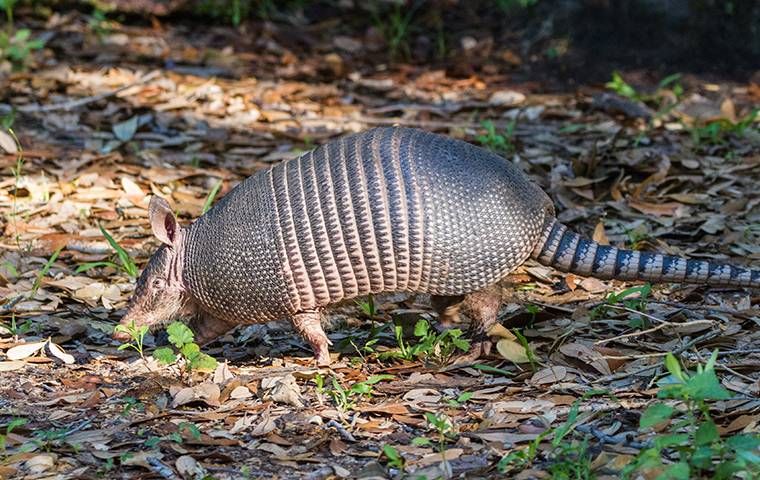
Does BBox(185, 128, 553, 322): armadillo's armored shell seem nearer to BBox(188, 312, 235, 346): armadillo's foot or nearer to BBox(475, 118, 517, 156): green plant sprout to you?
BBox(188, 312, 235, 346): armadillo's foot

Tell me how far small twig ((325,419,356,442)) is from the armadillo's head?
1781 millimetres

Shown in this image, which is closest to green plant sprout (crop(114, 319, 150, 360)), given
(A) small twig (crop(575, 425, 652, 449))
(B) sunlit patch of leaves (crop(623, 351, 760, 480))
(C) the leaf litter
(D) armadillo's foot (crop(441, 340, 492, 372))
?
(C) the leaf litter

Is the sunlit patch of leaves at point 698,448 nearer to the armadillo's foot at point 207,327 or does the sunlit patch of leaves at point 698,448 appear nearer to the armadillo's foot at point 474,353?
the armadillo's foot at point 474,353

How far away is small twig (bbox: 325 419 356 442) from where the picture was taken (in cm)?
479

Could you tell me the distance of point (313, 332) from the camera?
6.05 meters

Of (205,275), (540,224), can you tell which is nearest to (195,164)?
(205,275)

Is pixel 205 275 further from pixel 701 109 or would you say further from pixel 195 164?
pixel 701 109

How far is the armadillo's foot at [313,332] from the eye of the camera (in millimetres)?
6020

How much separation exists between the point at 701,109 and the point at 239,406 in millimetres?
6171

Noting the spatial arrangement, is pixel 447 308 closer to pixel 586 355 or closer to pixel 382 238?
pixel 382 238

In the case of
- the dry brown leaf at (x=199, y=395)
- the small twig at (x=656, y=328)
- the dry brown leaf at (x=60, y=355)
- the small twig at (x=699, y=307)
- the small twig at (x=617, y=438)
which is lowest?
the dry brown leaf at (x=60, y=355)

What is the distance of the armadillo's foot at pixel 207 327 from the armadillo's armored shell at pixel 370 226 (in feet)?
1.00

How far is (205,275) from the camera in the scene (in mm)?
6141

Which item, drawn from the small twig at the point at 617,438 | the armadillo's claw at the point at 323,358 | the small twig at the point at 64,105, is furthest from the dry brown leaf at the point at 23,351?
the small twig at the point at 64,105
